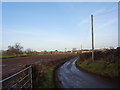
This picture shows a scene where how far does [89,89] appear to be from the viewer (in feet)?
21.4

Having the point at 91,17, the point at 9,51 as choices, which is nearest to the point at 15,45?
the point at 9,51

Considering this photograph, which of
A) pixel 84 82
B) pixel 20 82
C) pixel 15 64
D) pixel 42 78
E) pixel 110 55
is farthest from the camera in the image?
pixel 15 64

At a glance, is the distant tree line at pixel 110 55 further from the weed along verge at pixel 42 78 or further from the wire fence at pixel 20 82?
the wire fence at pixel 20 82

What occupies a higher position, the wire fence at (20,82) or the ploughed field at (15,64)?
the wire fence at (20,82)

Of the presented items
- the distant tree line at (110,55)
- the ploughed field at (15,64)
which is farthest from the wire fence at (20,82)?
the distant tree line at (110,55)

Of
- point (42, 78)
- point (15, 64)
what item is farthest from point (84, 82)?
point (15, 64)

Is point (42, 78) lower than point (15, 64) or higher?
higher

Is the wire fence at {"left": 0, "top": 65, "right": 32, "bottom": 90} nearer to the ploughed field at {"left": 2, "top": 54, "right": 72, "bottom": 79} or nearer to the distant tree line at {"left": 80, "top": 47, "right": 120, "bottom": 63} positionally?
the ploughed field at {"left": 2, "top": 54, "right": 72, "bottom": 79}

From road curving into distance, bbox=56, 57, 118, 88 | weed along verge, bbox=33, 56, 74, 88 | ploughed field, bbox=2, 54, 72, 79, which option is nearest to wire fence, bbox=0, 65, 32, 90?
weed along verge, bbox=33, 56, 74, 88

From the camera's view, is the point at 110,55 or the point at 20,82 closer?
the point at 20,82

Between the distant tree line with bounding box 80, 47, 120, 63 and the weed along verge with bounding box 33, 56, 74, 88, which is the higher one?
the distant tree line with bounding box 80, 47, 120, 63

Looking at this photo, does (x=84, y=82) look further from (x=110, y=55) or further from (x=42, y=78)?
(x=110, y=55)

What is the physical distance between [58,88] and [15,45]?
7943 cm

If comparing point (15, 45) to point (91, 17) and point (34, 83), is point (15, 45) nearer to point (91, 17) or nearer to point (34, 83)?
point (91, 17)
